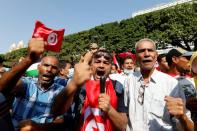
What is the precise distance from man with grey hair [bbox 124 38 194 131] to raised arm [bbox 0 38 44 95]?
4.52 ft

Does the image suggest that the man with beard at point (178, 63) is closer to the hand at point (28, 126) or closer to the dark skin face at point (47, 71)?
the dark skin face at point (47, 71)

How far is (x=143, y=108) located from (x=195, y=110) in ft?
1.63

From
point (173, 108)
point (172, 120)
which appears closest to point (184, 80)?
point (172, 120)

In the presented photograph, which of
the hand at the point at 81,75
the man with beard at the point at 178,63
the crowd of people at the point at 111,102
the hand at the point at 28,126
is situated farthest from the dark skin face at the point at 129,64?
the hand at the point at 81,75

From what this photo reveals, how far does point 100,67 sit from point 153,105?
69cm

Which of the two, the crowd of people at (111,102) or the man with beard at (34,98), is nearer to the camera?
the crowd of people at (111,102)

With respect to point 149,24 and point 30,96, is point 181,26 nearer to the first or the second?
point 149,24

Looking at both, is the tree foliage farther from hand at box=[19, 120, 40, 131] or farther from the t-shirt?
the t-shirt

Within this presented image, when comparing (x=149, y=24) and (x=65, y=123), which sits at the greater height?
(x=149, y=24)

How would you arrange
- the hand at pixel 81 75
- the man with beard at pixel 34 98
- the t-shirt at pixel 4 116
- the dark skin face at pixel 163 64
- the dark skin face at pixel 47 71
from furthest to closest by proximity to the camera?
1. the dark skin face at pixel 163 64
2. the dark skin face at pixel 47 71
3. the man with beard at pixel 34 98
4. the hand at pixel 81 75
5. the t-shirt at pixel 4 116

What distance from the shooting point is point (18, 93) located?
3912 mm

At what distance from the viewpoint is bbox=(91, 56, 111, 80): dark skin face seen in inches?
153

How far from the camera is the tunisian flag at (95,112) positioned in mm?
3652

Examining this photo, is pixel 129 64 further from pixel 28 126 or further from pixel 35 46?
pixel 35 46
